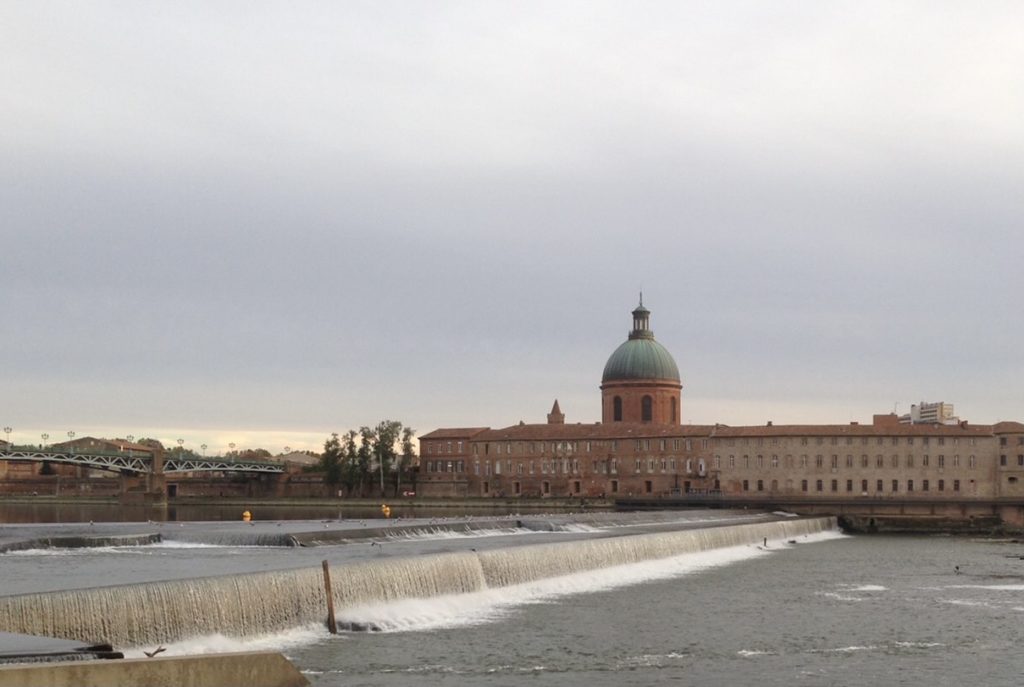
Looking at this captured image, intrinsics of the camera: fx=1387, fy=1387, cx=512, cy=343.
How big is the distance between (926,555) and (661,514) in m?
19.4

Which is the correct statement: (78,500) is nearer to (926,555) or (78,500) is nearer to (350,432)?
(350,432)

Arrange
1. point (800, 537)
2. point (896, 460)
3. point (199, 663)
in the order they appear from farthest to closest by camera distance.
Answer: point (896, 460), point (800, 537), point (199, 663)

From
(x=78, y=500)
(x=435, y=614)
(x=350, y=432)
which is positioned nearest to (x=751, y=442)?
(x=350, y=432)

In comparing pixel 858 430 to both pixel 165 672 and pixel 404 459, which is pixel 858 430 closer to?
pixel 404 459

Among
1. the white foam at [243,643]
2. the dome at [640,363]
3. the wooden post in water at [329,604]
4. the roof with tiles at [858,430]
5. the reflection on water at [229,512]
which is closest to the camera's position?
the white foam at [243,643]

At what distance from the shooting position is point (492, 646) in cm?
2762

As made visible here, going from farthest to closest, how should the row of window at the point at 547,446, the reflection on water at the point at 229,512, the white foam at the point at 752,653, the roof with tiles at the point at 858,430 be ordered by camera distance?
the row of window at the point at 547,446, the roof with tiles at the point at 858,430, the reflection on water at the point at 229,512, the white foam at the point at 752,653

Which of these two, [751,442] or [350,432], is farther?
[350,432]

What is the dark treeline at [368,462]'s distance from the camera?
133125 mm

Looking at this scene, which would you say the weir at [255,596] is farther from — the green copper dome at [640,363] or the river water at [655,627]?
the green copper dome at [640,363]

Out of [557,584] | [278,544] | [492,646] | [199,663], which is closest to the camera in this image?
[199,663]

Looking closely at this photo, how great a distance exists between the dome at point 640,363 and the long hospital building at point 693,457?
100mm

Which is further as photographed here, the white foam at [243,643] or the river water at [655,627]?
the river water at [655,627]

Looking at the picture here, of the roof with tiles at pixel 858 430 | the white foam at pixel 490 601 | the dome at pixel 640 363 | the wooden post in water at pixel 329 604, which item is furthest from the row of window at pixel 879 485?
the wooden post in water at pixel 329 604
